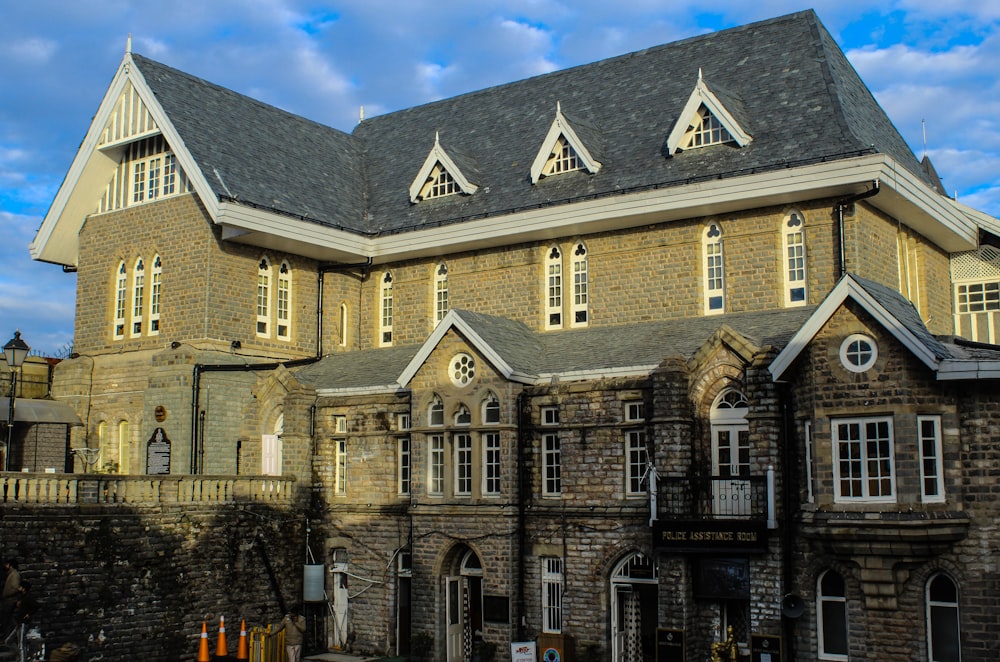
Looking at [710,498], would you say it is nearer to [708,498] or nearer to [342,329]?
[708,498]

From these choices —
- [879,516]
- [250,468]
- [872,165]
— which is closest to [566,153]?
[872,165]

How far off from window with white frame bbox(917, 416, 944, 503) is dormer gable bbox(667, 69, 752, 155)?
9.52 m

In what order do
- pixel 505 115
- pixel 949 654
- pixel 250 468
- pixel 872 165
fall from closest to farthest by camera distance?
pixel 949 654, pixel 872 165, pixel 250 468, pixel 505 115

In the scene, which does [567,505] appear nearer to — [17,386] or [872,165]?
[872,165]

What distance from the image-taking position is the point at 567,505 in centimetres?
2506

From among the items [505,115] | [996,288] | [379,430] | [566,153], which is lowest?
[379,430]

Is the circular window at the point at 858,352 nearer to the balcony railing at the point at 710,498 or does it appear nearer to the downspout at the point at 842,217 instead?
the balcony railing at the point at 710,498

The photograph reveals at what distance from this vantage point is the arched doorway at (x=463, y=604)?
2673 cm

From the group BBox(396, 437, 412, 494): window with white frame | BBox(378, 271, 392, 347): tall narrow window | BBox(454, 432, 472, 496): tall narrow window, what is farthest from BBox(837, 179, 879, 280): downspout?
BBox(378, 271, 392, 347): tall narrow window

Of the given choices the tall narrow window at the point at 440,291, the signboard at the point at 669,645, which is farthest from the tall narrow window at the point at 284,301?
the signboard at the point at 669,645

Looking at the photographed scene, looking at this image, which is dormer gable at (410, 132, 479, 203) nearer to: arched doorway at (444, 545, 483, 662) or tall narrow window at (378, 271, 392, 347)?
tall narrow window at (378, 271, 392, 347)

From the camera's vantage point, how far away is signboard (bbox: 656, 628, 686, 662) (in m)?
22.3

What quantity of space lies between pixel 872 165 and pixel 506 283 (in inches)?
414

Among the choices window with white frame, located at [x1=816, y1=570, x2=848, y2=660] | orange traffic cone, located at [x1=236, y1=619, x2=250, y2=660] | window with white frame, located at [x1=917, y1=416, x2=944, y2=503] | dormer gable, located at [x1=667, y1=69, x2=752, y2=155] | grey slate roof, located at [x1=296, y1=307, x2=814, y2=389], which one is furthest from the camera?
dormer gable, located at [x1=667, y1=69, x2=752, y2=155]
